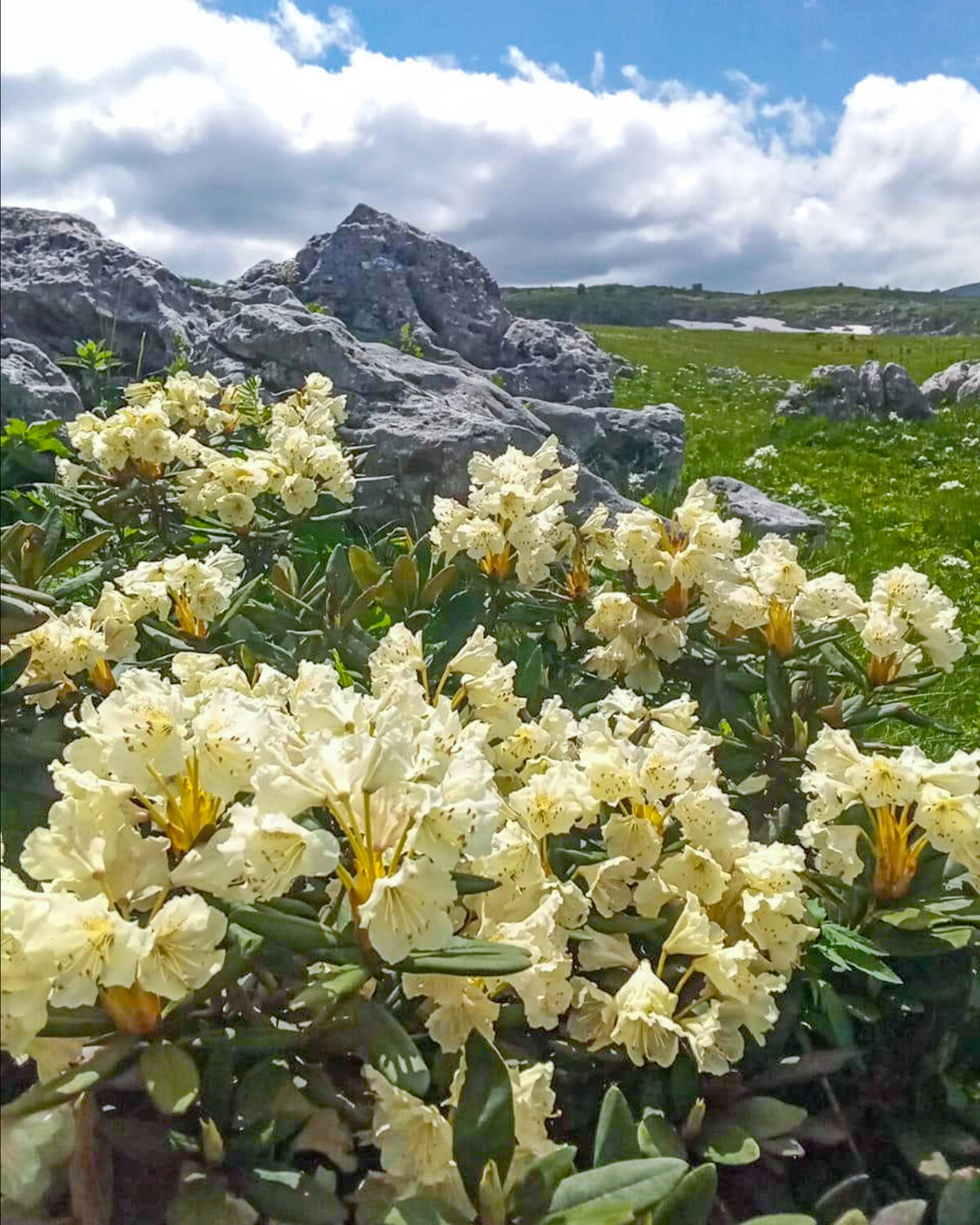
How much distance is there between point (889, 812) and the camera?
1690mm

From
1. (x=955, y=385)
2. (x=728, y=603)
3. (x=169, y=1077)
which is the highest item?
(x=955, y=385)

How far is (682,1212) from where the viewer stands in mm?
1174

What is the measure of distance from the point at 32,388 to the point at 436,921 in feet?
16.2

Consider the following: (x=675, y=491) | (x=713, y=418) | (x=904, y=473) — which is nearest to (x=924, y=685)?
(x=675, y=491)

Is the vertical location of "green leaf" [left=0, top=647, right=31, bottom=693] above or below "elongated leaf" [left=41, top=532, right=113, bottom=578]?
below

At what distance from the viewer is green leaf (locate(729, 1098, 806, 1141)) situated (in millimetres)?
1416

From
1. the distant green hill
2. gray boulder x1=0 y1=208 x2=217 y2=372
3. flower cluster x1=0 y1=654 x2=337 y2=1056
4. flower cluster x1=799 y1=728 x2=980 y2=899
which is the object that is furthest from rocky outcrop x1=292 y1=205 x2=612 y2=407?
the distant green hill

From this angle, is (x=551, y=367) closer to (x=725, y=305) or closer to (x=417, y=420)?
(x=417, y=420)

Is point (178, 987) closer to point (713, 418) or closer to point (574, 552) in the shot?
point (574, 552)

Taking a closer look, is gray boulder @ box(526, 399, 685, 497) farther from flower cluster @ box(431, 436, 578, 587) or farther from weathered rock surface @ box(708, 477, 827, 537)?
flower cluster @ box(431, 436, 578, 587)

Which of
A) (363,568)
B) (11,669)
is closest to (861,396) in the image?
(363,568)

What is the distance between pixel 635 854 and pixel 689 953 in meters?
0.17

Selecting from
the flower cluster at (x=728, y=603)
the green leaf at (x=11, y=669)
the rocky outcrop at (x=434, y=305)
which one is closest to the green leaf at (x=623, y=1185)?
the green leaf at (x=11, y=669)

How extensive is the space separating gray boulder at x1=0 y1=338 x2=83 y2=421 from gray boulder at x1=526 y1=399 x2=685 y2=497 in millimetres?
2609
